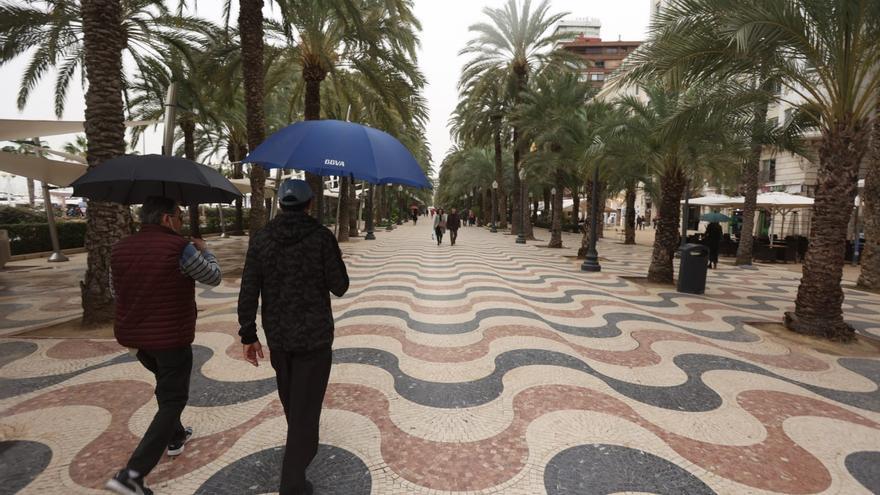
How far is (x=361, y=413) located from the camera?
128 inches

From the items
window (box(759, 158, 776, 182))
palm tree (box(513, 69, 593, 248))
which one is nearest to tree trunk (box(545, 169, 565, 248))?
palm tree (box(513, 69, 593, 248))

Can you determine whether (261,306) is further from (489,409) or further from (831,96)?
(831,96)

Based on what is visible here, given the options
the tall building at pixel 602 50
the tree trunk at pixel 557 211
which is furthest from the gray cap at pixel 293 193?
the tall building at pixel 602 50

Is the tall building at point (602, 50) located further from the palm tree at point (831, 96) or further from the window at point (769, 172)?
the palm tree at point (831, 96)

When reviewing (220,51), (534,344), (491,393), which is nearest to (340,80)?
(220,51)

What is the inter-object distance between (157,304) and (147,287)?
Result: 109 millimetres

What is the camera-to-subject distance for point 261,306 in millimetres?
2207

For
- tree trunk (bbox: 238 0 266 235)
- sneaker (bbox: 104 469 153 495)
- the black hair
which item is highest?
tree trunk (bbox: 238 0 266 235)

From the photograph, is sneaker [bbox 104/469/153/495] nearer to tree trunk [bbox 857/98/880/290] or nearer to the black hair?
the black hair

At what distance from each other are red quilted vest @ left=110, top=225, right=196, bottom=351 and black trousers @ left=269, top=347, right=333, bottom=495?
69cm

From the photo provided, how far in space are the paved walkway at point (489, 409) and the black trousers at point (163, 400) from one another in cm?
28

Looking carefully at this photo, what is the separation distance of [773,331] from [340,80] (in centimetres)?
1351

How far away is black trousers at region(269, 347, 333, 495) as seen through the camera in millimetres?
2133

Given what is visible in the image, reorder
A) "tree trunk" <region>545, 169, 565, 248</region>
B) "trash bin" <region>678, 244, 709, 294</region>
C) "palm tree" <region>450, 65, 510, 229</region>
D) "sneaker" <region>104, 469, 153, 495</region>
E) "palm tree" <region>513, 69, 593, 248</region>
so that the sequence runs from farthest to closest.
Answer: "palm tree" <region>450, 65, 510, 229</region>, "tree trunk" <region>545, 169, 565, 248</region>, "palm tree" <region>513, 69, 593, 248</region>, "trash bin" <region>678, 244, 709, 294</region>, "sneaker" <region>104, 469, 153, 495</region>
